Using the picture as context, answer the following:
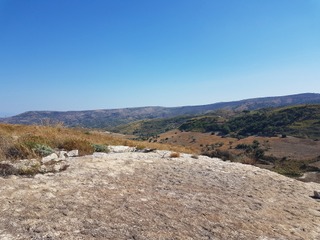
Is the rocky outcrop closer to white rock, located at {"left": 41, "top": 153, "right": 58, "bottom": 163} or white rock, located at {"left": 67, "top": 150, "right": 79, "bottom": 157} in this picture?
white rock, located at {"left": 41, "top": 153, "right": 58, "bottom": 163}

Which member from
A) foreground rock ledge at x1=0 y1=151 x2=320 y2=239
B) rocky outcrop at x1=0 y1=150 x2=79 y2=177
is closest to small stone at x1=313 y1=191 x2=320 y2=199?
foreground rock ledge at x1=0 y1=151 x2=320 y2=239

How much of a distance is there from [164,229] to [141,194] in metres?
1.79

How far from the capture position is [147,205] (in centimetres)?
667

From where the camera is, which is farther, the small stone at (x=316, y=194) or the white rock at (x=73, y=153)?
the white rock at (x=73, y=153)

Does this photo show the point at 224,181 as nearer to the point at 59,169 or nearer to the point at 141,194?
the point at 141,194

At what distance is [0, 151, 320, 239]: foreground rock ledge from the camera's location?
5.45m

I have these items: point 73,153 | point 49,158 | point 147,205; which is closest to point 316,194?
point 147,205

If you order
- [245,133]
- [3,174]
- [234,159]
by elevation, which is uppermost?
[3,174]

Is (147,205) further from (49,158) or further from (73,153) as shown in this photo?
(73,153)

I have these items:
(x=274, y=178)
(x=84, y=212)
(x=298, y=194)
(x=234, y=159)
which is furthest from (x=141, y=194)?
(x=234, y=159)

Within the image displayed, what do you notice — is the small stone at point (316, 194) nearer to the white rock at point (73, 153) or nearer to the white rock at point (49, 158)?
the white rock at point (73, 153)

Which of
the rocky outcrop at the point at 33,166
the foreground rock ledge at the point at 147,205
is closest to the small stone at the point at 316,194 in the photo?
the foreground rock ledge at the point at 147,205

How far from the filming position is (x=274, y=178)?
1082 centimetres

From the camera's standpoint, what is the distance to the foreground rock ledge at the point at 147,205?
545cm
